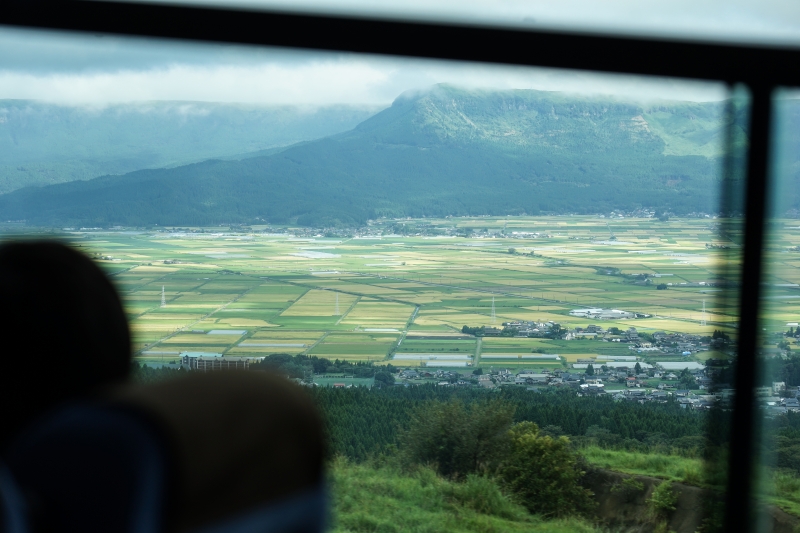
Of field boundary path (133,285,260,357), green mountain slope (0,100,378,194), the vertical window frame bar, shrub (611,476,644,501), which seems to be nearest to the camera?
the vertical window frame bar

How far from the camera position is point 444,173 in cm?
540

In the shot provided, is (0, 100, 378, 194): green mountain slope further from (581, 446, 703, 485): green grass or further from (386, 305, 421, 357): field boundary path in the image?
(581, 446, 703, 485): green grass

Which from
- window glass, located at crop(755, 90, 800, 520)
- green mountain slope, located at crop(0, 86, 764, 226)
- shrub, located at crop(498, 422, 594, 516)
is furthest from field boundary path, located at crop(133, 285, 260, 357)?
shrub, located at crop(498, 422, 594, 516)

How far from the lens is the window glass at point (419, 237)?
1652mm

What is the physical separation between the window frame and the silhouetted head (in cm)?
47

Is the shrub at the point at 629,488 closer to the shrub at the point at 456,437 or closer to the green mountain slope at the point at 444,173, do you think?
the shrub at the point at 456,437

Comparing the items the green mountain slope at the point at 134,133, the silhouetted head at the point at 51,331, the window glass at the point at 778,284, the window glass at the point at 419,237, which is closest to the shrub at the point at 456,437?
the window glass at the point at 419,237

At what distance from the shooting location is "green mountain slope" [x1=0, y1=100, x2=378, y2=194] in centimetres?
259

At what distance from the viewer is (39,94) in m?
2.21

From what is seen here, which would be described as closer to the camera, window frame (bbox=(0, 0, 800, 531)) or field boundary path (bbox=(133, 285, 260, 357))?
window frame (bbox=(0, 0, 800, 531))

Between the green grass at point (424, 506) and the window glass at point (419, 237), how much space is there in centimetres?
1

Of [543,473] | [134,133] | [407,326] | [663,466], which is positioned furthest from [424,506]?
[407,326]

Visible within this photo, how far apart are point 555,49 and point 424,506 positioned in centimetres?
265

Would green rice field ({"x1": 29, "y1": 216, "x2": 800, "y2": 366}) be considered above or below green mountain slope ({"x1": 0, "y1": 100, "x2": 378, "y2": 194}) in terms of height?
below
